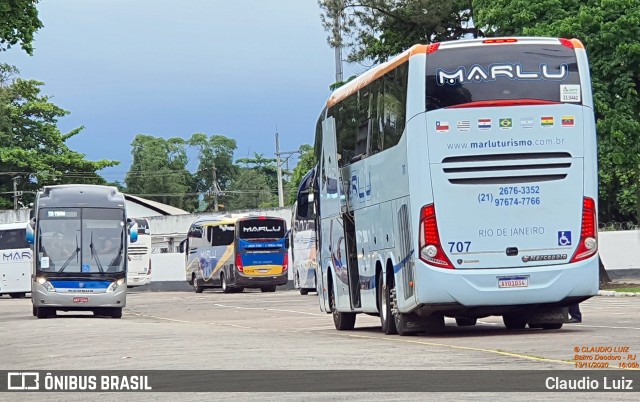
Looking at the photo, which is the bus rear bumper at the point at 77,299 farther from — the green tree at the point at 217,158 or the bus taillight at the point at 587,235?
the green tree at the point at 217,158

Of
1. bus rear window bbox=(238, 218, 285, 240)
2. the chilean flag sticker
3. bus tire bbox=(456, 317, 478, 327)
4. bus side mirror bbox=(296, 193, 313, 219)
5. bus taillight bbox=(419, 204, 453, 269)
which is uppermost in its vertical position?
bus rear window bbox=(238, 218, 285, 240)

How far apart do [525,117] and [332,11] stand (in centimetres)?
2897

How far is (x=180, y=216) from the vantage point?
96375 millimetres

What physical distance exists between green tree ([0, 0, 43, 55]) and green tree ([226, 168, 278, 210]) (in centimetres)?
10146

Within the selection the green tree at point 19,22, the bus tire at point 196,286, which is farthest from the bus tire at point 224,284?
the green tree at point 19,22

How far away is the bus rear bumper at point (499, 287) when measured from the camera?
19609 mm

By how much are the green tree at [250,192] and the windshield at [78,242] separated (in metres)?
94.9

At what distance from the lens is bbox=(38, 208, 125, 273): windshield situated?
36438mm

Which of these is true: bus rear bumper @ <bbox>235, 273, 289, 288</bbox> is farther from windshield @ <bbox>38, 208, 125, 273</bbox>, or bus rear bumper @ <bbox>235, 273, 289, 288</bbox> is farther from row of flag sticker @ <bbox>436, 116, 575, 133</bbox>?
row of flag sticker @ <bbox>436, 116, 575, 133</bbox>

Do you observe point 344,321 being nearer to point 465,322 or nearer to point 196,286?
point 465,322

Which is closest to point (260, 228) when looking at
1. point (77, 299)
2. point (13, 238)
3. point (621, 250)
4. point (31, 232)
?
point (13, 238)

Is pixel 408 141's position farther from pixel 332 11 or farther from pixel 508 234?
pixel 332 11

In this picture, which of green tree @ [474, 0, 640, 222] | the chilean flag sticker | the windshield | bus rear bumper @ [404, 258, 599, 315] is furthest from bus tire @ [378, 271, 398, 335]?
green tree @ [474, 0, 640, 222]

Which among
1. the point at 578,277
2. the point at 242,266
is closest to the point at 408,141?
the point at 578,277
